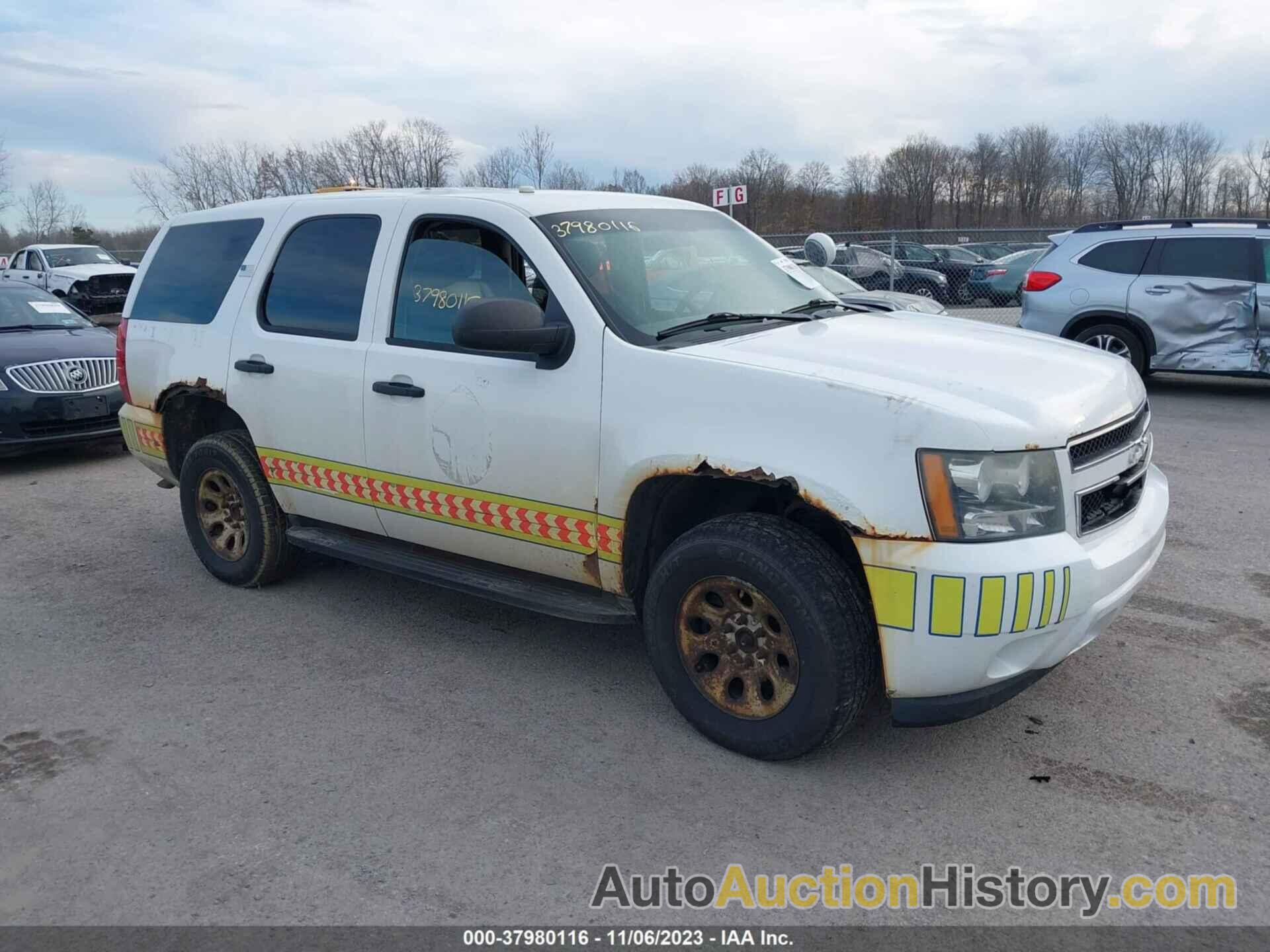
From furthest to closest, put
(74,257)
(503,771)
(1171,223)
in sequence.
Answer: (74,257), (1171,223), (503,771)

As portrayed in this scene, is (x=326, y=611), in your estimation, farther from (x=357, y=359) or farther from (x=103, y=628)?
(x=357, y=359)

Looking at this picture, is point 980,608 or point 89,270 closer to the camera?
point 980,608

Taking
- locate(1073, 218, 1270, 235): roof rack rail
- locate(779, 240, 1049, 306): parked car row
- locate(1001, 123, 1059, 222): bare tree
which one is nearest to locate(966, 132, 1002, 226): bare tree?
locate(1001, 123, 1059, 222): bare tree

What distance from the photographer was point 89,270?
2164 centimetres

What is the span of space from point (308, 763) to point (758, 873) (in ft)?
5.48

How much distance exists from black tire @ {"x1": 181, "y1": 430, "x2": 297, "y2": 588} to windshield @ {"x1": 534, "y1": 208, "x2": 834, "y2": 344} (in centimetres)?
213

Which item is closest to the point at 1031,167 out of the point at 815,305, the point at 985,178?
the point at 985,178

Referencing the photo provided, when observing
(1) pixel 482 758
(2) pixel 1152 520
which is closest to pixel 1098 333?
(2) pixel 1152 520

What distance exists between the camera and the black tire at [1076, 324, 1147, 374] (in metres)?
10.3

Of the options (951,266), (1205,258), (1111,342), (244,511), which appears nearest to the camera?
(244,511)

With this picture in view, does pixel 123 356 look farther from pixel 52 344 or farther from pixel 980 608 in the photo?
pixel 980 608

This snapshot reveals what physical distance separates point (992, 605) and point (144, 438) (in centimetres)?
469

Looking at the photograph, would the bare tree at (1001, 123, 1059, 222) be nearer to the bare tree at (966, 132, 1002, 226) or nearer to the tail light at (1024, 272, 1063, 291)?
the bare tree at (966, 132, 1002, 226)

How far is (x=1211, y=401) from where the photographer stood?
33.9 ft
